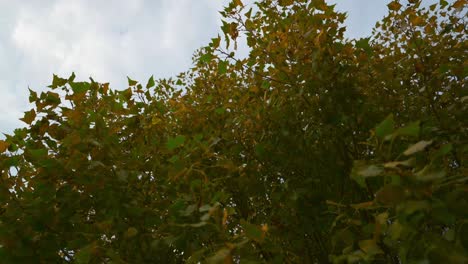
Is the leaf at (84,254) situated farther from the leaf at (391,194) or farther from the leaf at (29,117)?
the leaf at (391,194)

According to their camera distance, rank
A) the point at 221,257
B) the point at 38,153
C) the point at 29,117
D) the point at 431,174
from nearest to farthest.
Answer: the point at 431,174
the point at 221,257
the point at 38,153
the point at 29,117

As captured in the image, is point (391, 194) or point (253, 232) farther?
point (253, 232)

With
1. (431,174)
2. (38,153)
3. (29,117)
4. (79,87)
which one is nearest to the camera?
(431,174)

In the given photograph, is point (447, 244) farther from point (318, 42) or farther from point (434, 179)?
point (318, 42)

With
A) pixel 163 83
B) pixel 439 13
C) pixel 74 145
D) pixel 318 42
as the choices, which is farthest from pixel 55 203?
pixel 439 13

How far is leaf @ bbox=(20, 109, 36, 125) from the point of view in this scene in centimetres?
230

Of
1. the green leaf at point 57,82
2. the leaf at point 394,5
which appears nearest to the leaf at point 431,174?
the leaf at point 394,5

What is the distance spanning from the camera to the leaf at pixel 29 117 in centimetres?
230

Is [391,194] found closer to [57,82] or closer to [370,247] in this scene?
[370,247]

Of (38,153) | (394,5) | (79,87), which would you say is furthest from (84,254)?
(394,5)

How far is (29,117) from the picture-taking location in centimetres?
232

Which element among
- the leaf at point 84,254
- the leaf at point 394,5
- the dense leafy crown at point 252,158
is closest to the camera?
the leaf at point 84,254

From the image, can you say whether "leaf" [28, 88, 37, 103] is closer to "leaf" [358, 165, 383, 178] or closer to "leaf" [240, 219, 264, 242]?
"leaf" [240, 219, 264, 242]

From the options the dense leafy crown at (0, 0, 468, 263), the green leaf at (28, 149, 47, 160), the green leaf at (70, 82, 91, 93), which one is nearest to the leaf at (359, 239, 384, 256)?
the dense leafy crown at (0, 0, 468, 263)
